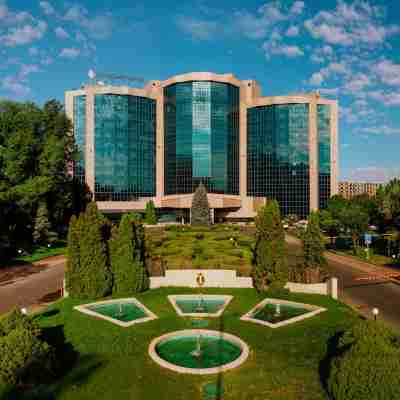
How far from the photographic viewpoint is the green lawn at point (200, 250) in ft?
108

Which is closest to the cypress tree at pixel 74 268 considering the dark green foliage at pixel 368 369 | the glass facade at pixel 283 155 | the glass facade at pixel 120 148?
the dark green foliage at pixel 368 369

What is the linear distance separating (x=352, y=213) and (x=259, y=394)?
33670 millimetres

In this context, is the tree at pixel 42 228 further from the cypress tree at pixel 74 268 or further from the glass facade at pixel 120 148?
the glass facade at pixel 120 148

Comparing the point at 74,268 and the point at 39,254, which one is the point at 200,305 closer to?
the point at 74,268

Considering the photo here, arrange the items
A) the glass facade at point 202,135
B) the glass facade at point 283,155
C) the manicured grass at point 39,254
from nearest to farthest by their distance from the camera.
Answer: the manicured grass at point 39,254 → the glass facade at point 202,135 → the glass facade at point 283,155

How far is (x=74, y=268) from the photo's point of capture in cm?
2294

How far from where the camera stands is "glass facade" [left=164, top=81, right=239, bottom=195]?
3189 inches

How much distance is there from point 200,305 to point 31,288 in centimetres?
1404

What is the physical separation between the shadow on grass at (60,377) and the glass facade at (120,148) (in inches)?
2732

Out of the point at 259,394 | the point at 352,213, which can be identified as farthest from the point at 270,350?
the point at 352,213

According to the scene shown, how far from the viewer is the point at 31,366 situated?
38.1 ft

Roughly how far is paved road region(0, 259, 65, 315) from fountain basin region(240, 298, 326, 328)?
46.9ft

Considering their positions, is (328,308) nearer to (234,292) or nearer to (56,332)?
(234,292)

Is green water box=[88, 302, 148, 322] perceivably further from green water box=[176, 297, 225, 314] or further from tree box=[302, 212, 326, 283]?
tree box=[302, 212, 326, 283]
